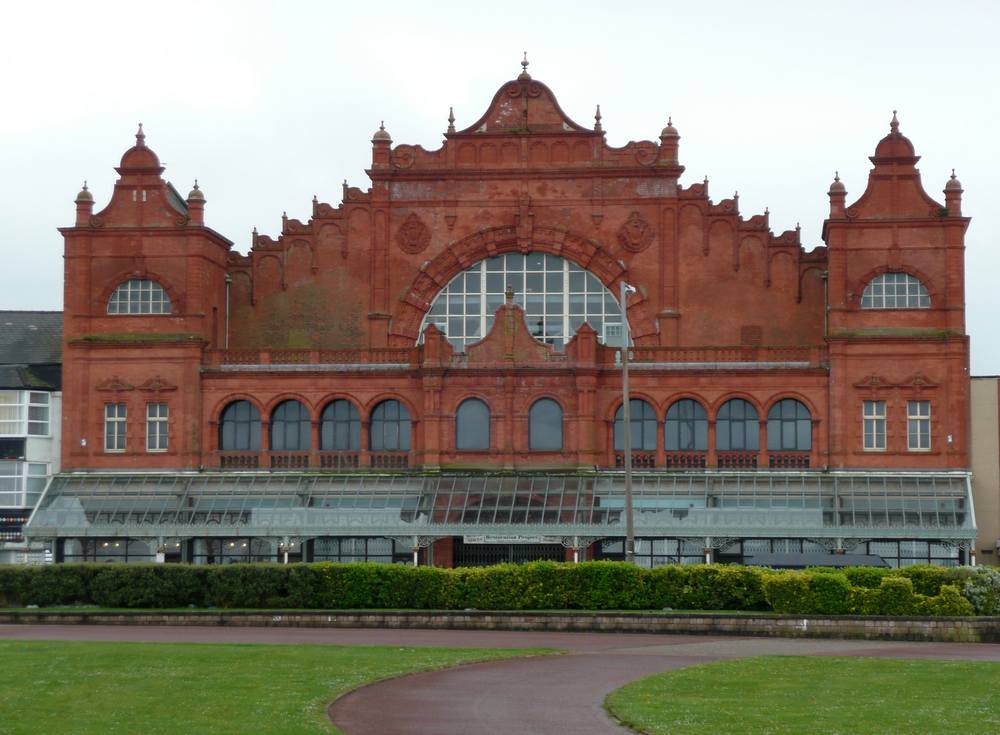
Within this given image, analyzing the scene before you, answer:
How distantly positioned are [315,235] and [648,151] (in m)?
15.3

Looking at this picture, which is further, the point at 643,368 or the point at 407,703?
the point at 643,368

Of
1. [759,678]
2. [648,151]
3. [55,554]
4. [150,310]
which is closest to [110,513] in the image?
[55,554]

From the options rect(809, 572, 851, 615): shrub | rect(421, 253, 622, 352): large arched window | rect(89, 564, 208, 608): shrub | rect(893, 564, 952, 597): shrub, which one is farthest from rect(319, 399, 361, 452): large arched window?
rect(893, 564, 952, 597): shrub

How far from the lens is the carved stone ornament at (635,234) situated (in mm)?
76500

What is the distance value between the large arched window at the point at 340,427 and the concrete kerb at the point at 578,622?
22547 mm

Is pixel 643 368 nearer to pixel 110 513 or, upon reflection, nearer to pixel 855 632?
pixel 110 513

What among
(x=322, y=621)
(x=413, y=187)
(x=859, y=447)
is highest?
(x=413, y=187)

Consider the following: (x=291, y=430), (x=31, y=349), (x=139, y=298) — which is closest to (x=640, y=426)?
(x=291, y=430)

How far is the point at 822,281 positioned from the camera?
7569 cm

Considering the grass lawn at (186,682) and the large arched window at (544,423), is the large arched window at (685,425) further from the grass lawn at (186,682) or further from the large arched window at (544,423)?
the grass lawn at (186,682)

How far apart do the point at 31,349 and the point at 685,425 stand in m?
30.3

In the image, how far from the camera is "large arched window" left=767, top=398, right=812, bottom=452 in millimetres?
73250

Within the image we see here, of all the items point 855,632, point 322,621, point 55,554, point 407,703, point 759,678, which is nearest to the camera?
point 407,703

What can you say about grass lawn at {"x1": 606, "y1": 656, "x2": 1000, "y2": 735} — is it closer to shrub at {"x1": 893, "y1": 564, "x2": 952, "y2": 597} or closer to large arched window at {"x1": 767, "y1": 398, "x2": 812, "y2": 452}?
shrub at {"x1": 893, "y1": 564, "x2": 952, "y2": 597}
